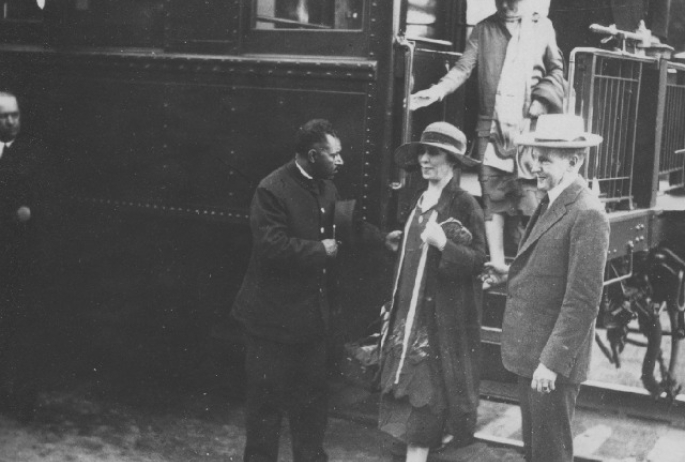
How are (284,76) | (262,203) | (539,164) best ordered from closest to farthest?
(539,164) → (262,203) → (284,76)

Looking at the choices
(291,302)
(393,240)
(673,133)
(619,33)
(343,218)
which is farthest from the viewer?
(673,133)

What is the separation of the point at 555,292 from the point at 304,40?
221 centimetres

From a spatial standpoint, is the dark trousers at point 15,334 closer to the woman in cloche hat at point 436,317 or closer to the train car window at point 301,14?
the train car window at point 301,14

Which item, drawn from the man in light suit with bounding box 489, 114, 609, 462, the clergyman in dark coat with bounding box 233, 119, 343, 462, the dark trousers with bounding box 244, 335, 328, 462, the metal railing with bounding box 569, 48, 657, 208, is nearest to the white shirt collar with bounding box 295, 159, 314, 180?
the clergyman in dark coat with bounding box 233, 119, 343, 462

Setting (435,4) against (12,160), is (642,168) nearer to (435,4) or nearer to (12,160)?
(435,4)

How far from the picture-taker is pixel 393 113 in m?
5.04

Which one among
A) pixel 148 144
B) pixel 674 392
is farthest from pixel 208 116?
pixel 674 392

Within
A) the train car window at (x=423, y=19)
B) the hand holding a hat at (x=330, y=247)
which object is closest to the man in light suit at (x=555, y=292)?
the hand holding a hat at (x=330, y=247)

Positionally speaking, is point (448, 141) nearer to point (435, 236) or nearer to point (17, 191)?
point (435, 236)

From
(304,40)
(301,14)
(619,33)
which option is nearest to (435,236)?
(304,40)

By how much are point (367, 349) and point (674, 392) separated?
7.24 feet

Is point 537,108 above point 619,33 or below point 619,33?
below

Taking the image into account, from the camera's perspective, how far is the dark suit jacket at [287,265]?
4.37 metres

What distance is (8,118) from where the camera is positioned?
5484 millimetres
